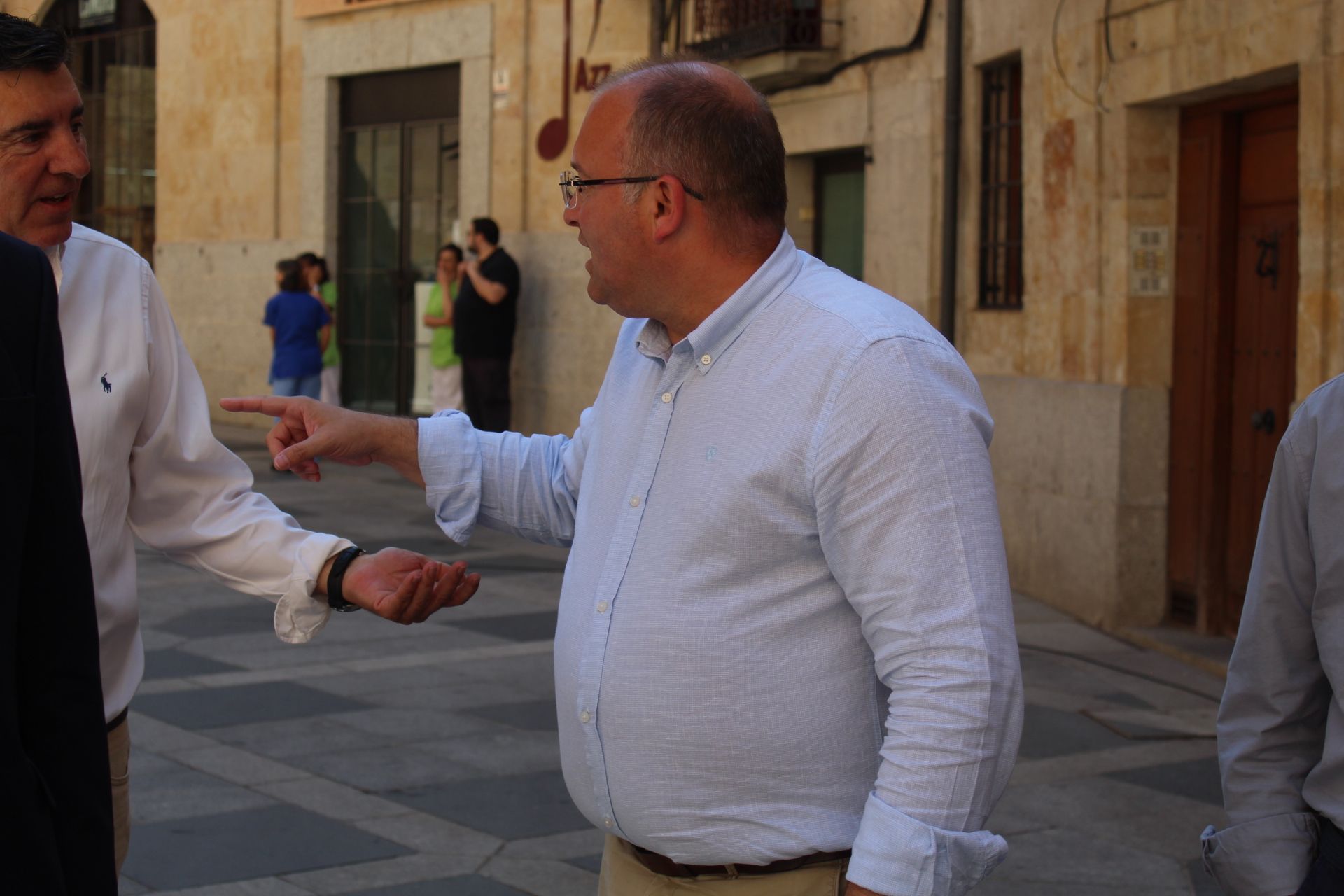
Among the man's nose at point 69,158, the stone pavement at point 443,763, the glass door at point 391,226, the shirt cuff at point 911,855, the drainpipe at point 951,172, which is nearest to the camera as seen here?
the shirt cuff at point 911,855

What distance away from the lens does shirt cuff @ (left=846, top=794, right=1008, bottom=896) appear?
83.9 inches

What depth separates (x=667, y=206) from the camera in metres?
2.47

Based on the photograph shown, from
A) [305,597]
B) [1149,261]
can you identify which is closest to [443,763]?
[305,597]

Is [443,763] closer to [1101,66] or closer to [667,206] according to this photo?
[667,206]

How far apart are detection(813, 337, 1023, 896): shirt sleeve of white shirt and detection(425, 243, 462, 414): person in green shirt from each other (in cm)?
1278

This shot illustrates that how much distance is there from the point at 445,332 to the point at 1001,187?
6220 mm

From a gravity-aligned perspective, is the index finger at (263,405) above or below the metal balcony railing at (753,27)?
below

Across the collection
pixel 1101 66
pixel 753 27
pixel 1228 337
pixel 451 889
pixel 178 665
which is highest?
pixel 753 27

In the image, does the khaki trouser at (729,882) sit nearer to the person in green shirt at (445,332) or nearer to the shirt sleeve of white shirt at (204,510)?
the shirt sleeve of white shirt at (204,510)

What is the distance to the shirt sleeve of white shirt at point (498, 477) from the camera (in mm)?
2953


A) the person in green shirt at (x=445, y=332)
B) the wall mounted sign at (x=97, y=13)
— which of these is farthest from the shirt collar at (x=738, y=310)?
the wall mounted sign at (x=97, y=13)

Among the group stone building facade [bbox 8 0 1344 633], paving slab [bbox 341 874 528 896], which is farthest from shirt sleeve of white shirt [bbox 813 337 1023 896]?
stone building facade [bbox 8 0 1344 633]

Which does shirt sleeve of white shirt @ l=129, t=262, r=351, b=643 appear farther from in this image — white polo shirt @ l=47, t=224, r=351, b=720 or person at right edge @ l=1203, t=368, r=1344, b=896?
person at right edge @ l=1203, t=368, r=1344, b=896

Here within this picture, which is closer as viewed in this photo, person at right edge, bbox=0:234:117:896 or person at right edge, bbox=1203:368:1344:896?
person at right edge, bbox=0:234:117:896
